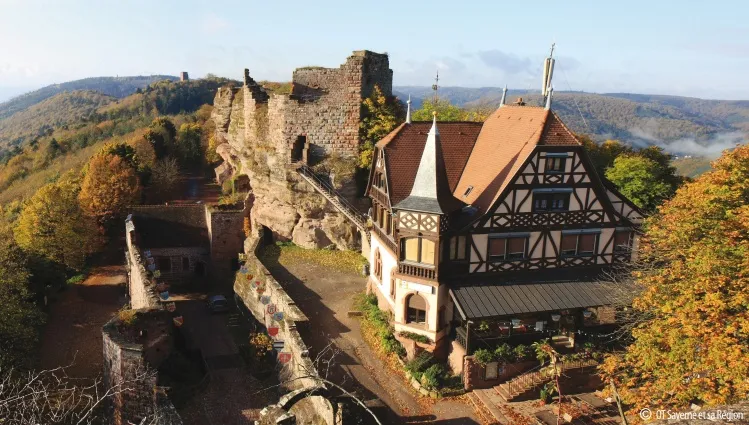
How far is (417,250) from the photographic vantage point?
18.8m

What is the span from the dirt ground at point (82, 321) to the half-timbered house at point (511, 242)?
52.7ft

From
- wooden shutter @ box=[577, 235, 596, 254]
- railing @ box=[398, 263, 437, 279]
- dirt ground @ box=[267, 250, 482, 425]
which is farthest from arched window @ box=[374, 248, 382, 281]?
wooden shutter @ box=[577, 235, 596, 254]

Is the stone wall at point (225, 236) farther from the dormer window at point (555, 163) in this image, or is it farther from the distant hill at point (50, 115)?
the distant hill at point (50, 115)

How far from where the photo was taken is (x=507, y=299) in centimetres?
1862

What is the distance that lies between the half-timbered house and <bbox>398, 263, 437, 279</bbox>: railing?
0.04m

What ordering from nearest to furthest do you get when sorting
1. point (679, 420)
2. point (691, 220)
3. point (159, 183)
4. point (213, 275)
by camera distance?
point (679, 420) → point (691, 220) → point (213, 275) → point (159, 183)

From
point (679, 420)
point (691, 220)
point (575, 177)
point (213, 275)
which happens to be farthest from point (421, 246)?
point (213, 275)

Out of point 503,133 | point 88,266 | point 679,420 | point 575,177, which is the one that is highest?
point 503,133

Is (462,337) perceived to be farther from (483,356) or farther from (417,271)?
(417,271)

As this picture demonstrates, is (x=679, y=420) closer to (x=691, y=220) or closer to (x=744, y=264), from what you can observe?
(x=744, y=264)

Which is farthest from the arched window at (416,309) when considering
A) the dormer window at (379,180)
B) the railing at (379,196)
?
the dormer window at (379,180)

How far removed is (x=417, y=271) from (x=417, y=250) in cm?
77

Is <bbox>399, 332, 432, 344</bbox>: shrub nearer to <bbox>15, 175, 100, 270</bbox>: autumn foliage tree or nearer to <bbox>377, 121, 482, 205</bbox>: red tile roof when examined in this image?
<bbox>377, 121, 482, 205</bbox>: red tile roof

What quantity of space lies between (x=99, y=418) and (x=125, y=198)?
81.0 ft
